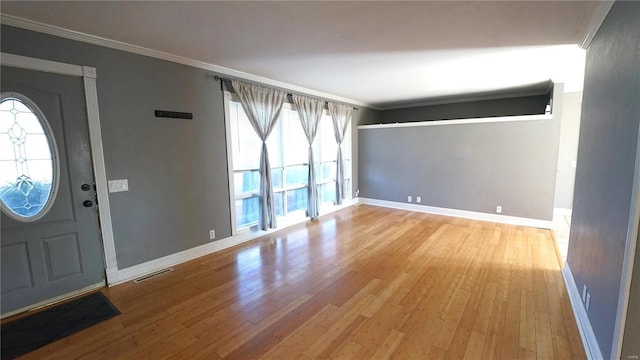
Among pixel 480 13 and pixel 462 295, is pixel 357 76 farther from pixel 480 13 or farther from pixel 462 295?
pixel 462 295

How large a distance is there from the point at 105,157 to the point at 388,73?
3734mm

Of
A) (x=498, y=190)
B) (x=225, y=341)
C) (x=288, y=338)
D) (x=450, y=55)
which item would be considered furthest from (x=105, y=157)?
(x=498, y=190)

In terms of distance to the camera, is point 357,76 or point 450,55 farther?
point 357,76

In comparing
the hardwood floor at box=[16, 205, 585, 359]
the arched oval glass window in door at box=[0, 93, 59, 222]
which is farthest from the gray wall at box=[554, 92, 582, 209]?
the arched oval glass window in door at box=[0, 93, 59, 222]

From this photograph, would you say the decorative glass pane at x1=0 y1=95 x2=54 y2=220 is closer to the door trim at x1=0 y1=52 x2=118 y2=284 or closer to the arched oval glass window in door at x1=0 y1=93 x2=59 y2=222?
the arched oval glass window in door at x1=0 y1=93 x2=59 y2=222

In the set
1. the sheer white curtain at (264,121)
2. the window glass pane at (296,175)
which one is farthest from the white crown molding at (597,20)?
the window glass pane at (296,175)

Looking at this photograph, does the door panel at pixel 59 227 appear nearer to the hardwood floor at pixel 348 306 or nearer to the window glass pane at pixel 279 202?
the hardwood floor at pixel 348 306

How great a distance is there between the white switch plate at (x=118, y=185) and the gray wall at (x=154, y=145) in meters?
0.04

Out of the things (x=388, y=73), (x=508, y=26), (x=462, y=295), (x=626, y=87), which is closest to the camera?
(x=626, y=87)

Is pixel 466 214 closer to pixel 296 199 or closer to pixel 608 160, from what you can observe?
pixel 296 199

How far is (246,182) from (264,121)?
3.35 ft

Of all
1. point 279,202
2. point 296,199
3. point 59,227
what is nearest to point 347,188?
point 296,199

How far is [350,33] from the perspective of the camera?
2.54 m

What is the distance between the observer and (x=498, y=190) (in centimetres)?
509
